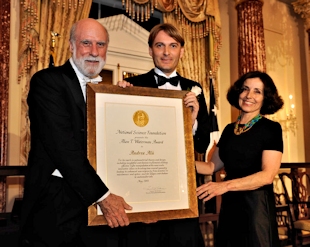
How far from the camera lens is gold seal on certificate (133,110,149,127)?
192 centimetres

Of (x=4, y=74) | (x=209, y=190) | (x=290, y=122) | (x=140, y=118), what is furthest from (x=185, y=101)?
(x=290, y=122)

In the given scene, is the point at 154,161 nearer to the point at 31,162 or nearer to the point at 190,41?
the point at 31,162

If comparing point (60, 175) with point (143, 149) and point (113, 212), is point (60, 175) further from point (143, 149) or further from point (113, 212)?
point (143, 149)

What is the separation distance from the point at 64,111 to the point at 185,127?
0.63 meters

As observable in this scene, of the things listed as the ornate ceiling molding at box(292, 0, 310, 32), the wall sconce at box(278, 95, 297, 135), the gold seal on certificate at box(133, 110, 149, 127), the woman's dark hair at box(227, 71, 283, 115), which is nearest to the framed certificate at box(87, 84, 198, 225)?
the gold seal on certificate at box(133, 110, 149, 127)

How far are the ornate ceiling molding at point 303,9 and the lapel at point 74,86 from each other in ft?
22.6

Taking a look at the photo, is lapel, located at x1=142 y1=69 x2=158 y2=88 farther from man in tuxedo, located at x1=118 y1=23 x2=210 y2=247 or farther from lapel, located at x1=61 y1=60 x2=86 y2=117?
lapel, located at x1=61 y1=60 x2=86 y2=117

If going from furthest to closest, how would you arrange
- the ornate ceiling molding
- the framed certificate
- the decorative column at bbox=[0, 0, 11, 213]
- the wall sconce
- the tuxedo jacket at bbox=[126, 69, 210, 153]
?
the ornate ceiling molding
the wall sconce
the decorative column at bbox=[0, 0, 11, 213]
the tuxedo jacket at bbox=[126, 69, 210, 153]
the framed certificate

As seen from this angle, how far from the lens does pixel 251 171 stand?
2.28 meters

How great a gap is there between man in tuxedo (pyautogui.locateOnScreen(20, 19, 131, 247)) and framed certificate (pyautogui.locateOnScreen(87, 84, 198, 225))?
0.07 m

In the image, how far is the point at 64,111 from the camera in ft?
5.78

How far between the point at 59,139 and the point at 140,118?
43 centimetres

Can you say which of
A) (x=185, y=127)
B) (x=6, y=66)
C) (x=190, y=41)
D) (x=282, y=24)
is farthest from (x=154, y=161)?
(x=282, y=24)

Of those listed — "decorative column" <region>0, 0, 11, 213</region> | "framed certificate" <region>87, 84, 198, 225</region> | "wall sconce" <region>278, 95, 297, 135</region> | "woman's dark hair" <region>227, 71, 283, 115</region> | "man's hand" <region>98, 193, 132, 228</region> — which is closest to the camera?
"man's hand" <region>98, 193, 132, 228</region>
